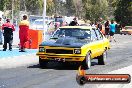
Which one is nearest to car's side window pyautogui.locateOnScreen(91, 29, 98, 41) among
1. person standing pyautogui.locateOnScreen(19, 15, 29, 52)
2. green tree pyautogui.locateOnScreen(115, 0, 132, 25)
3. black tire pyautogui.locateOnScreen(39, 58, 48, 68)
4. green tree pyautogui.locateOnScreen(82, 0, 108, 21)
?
black tire pyautogui.locateOnScreen(39, 58, 48, 68)

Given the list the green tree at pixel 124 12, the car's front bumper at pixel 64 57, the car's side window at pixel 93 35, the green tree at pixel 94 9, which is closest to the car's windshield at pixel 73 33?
the car's side window at pixel 93 35

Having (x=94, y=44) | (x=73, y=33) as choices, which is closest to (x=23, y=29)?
(x=73, y=33)

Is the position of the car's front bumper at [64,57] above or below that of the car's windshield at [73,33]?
below

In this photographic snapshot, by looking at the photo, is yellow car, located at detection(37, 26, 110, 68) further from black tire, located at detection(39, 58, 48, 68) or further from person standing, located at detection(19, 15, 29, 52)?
person standing, located at detection(19, 15, 29, 52)

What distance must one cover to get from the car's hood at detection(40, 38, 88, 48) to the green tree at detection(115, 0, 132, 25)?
5966cm

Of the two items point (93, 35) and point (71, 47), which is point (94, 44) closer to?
point (93, 35)

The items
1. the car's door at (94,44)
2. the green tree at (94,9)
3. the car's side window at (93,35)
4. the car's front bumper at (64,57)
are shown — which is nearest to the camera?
the car's front bumper at (64,57)

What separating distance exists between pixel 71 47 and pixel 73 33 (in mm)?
1441

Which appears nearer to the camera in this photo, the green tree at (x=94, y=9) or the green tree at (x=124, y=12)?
the green tree at (x=124, y=12)

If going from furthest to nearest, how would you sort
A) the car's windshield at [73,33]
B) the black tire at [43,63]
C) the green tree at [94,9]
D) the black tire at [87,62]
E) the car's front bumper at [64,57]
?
the green tree at [94,9] < the car's windshield at [73,33] < the black tire at [43,63] < the black tire at [87,62] < the car's front bumper at [64,57]

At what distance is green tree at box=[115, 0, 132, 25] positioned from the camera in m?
71.7

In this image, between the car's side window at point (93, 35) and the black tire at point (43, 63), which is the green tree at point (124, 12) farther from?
the black tire at point (43, 63)

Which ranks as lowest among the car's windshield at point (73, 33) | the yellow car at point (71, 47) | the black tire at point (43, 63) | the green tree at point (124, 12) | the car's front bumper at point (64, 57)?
the black tire at point (43, 63)

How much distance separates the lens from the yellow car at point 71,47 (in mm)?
12352
